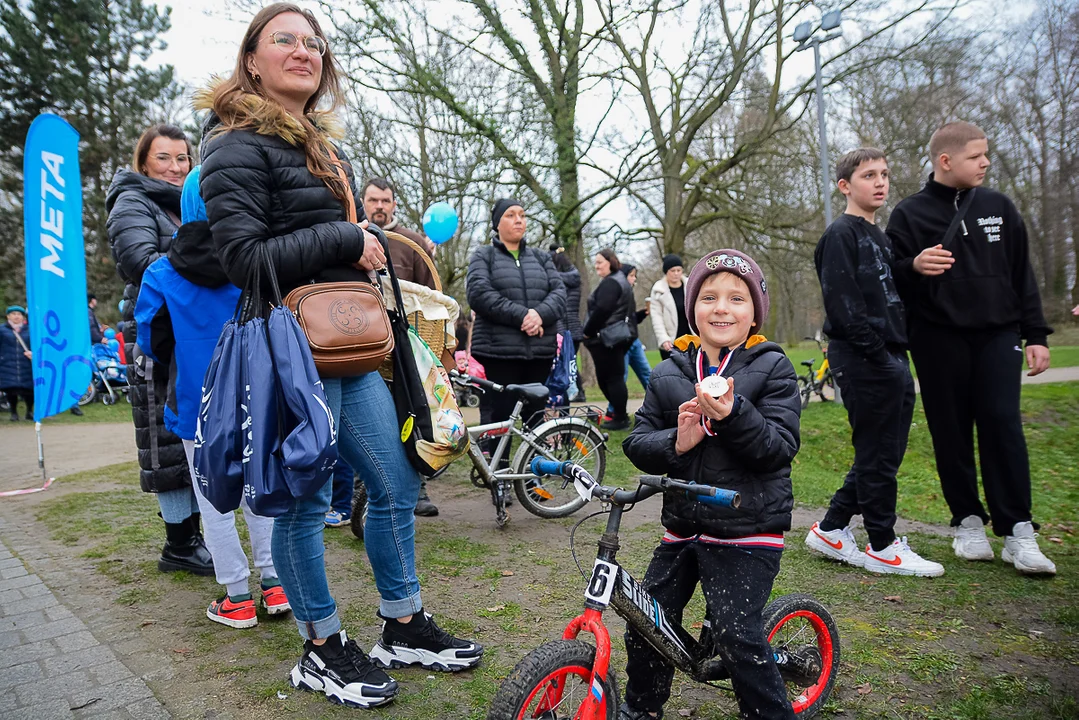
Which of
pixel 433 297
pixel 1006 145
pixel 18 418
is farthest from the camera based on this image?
pixel 1006 145

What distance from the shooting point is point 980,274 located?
12.8ft

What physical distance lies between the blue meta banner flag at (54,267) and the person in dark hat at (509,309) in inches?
150

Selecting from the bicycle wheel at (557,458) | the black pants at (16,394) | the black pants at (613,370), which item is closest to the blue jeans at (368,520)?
the bicycle wheel at (557,458)

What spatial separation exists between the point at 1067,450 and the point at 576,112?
9.10 m

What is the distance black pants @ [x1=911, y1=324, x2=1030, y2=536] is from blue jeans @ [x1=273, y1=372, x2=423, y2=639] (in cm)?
288

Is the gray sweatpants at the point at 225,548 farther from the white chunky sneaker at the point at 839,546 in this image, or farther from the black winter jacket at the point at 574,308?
the black winter jacket at the point at 574,308

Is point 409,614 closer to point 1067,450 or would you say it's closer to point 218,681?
point 218,681

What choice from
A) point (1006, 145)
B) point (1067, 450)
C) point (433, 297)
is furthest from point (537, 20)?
point (1006, 145)

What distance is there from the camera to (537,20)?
43.3ft

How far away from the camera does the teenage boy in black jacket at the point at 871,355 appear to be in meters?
3.84

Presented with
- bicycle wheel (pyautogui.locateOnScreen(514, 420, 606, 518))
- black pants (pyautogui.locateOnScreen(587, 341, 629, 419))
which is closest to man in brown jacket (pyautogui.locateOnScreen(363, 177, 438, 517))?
bicycle wheel (pyautogui.locateOnScreen(514, 420, 606, 518))

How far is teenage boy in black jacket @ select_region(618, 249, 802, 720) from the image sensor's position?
7.20 feet

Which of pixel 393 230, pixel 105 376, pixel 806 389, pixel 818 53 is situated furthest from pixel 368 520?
pixel 105 376

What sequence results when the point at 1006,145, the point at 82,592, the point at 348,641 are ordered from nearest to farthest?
the point at 348,641 < the point at 82,592 < the point at 1006,145
